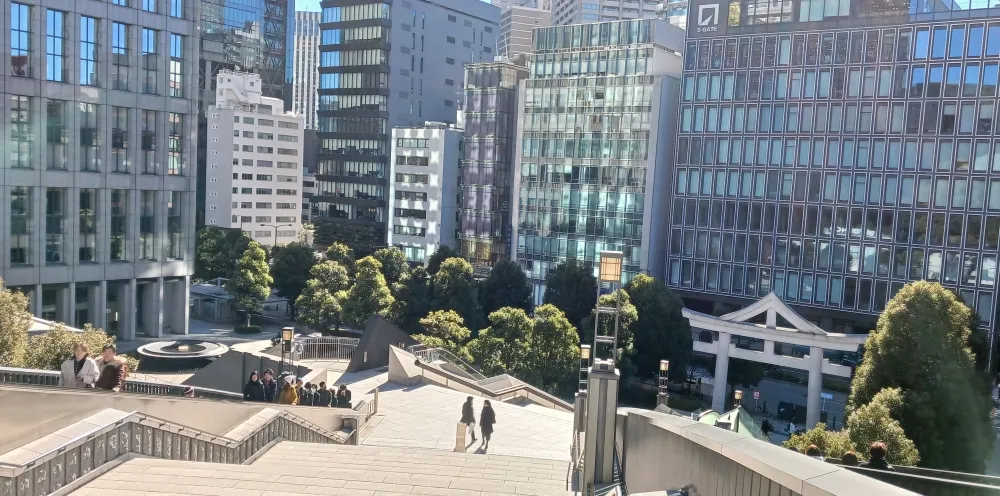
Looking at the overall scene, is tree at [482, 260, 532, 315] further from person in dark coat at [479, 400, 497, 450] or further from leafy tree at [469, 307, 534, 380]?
person in dark coat at [479, 400, 497, 450]

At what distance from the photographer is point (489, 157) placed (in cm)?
7644

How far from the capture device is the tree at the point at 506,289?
55219mm

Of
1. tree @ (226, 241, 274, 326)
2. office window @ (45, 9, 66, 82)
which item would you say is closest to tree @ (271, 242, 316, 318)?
tree @ (226, 241, 274, 326)

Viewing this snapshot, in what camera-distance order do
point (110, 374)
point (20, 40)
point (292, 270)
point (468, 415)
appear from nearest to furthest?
point (110, 374) → point (468, 415) → point (20, 40) → point (292, 270)

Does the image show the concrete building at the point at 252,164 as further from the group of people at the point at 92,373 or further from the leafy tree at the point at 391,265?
the group of people at the point at 92,373

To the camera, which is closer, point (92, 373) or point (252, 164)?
point (92, 373)

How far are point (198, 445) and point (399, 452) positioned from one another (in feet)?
14.3

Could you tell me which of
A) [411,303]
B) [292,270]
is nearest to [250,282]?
[292,270]

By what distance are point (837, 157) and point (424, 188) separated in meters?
40.4

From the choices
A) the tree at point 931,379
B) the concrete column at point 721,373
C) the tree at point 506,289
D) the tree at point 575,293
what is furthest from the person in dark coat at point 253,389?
the tree at point 506,289

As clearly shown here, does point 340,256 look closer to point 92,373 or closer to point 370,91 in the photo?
point 370,91

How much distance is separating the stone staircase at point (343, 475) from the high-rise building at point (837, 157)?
45763mm

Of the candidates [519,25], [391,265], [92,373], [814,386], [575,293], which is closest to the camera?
[92,373]

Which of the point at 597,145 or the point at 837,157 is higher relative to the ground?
the point at 597,145
